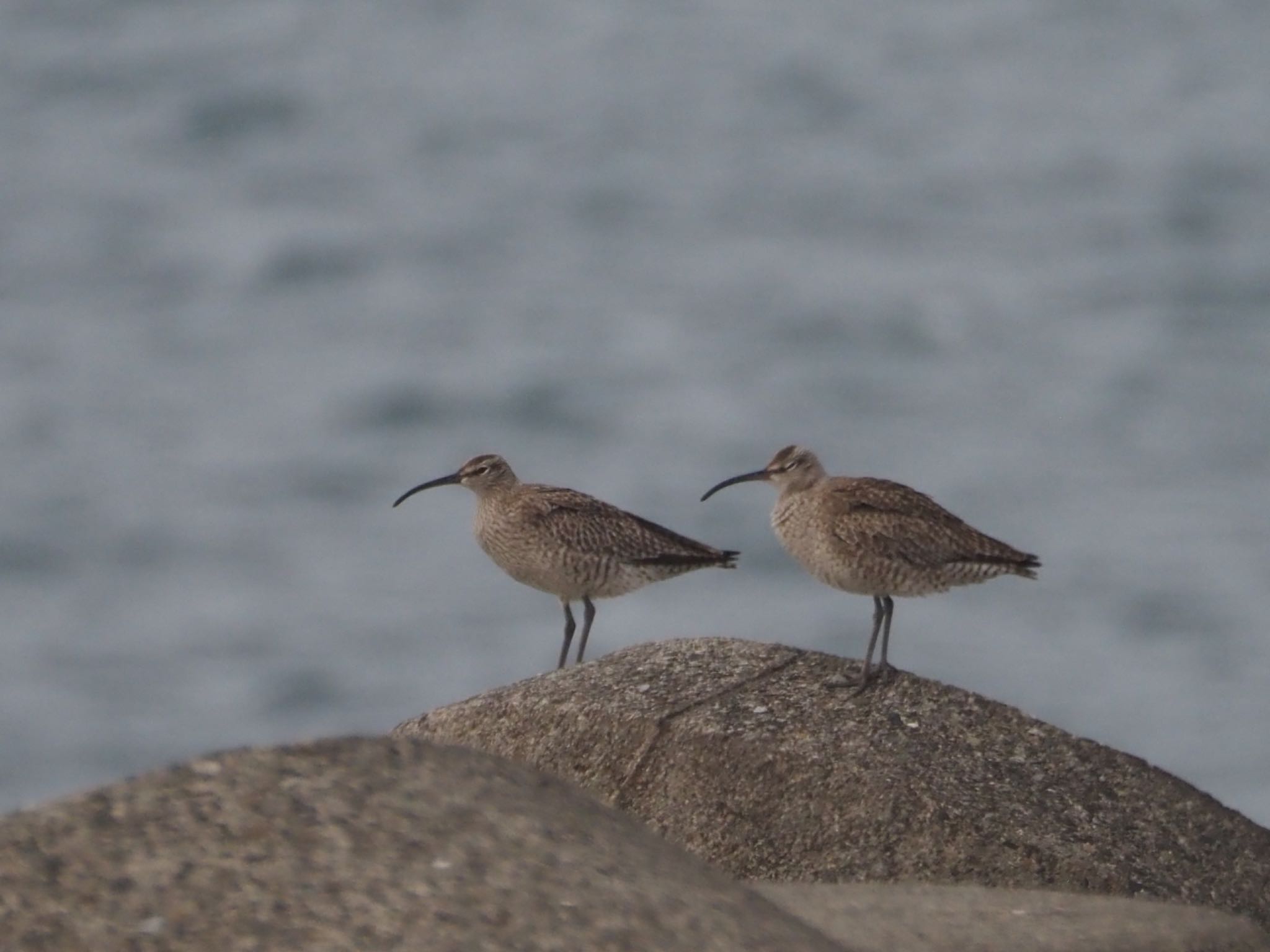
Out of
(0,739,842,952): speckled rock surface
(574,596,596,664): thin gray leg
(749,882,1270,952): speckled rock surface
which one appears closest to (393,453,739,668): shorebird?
(574,596,596,664): thin gray leg

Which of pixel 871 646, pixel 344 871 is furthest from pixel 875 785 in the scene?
pixel 344 871

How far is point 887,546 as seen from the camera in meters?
14.3

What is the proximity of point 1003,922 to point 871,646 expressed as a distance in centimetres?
396

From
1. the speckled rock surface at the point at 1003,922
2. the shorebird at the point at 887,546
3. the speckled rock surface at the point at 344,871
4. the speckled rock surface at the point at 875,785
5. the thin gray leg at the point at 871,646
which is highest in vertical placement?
the shorebird at the point at 887,546

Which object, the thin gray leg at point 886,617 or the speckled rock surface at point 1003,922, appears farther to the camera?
the thin gray leg at point 886,617

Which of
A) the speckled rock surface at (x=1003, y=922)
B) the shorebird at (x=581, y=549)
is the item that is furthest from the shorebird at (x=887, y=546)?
the speckled rock surface at (x=1003, y=922)

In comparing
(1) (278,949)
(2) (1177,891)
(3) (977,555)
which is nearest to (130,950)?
(1) (278,949)

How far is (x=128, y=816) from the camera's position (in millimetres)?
7695

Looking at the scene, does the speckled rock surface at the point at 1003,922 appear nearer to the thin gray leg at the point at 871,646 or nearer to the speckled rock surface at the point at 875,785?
the speckled rock surface at the point at 875,785

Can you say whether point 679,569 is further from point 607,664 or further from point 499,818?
point 499,818

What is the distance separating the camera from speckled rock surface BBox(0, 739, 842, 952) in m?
7.25

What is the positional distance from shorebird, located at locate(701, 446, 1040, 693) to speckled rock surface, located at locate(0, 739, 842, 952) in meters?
6.14

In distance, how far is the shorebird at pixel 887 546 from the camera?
565 inches

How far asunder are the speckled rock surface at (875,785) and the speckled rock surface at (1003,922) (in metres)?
1.35
